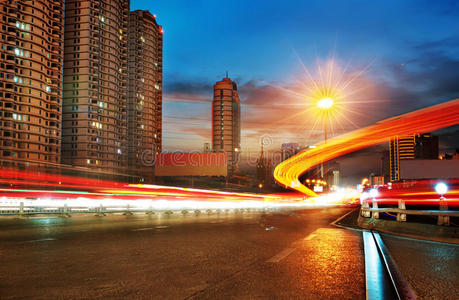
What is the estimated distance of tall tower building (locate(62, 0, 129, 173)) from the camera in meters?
110

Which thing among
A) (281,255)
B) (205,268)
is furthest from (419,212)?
(205,268)

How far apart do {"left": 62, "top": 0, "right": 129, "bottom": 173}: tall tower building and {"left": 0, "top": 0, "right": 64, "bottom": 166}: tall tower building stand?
30.5ft

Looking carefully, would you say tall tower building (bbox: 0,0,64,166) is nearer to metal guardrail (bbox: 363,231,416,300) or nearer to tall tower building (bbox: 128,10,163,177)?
tall tower building (bbox: 128,10,163,177)

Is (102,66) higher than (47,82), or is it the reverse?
(102,66)

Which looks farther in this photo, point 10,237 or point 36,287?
point 10,237

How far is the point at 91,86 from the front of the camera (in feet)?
364

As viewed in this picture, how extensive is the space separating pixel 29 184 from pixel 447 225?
65.6m

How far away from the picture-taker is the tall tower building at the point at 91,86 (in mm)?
109938

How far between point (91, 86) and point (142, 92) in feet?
128

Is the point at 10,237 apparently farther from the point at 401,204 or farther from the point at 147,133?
the point at 147,133

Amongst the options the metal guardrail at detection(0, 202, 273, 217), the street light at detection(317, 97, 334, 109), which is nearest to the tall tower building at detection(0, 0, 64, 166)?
the metal guardrail at detection(0, 202, 273, 217)

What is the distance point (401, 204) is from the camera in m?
14.9

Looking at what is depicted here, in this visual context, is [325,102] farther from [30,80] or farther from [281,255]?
[30,80]

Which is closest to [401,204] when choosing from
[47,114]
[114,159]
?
[47,114]
